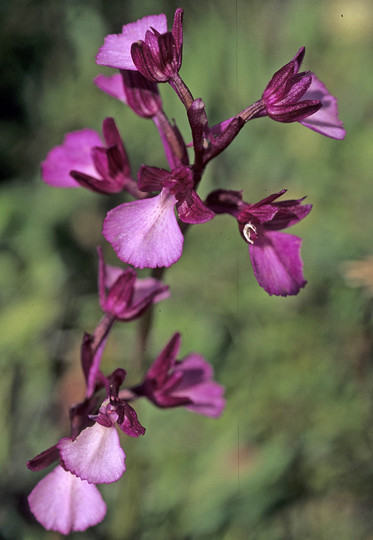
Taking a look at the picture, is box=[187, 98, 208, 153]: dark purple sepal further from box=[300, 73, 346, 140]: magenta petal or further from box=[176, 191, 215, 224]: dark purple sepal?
box=[300, 73, 346, 140]: magenta petal

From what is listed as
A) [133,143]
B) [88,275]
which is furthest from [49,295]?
[133,143]

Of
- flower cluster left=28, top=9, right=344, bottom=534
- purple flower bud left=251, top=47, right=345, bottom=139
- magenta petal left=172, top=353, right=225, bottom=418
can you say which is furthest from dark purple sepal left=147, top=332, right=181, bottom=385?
purple flower bud left=251, top=47, right=345, bottom=139

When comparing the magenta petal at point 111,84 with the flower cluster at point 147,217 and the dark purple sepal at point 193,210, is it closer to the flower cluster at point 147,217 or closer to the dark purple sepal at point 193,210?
the flower cluster at point 147,217

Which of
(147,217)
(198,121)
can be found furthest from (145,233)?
(198,121)

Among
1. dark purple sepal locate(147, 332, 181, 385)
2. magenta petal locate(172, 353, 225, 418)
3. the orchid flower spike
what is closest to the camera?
the orchid flower spike

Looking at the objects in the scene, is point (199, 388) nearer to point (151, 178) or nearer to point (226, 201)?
point (226, 201)

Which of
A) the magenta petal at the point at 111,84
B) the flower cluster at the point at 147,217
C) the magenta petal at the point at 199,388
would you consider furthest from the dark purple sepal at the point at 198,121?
the magenta petal at the point at 199,388

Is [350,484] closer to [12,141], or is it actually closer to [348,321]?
[348,321]

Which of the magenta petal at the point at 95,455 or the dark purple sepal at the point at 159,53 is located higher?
the dark purple sepal at the point at 159,53
